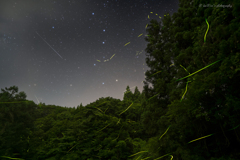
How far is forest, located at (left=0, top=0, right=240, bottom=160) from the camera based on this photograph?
540cm

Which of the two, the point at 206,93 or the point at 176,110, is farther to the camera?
the point at 176,110

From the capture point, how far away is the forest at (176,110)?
540 centimetres

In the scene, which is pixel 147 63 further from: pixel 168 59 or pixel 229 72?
pixel 229 72

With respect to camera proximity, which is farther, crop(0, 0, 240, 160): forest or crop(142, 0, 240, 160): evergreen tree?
crop(0, 0, 240, 160): forest

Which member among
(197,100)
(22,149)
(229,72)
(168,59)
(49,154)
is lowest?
(49,154)

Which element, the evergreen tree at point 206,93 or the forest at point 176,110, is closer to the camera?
the evergreen tree at point 206,93

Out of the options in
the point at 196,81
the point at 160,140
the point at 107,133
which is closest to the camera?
the point at 196,81

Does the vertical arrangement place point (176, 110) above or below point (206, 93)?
below

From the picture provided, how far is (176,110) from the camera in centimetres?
682

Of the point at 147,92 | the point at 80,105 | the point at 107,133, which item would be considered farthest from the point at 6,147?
the point at 147,92

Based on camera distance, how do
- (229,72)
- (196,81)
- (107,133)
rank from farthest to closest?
(107,133) < (196,81) < (229,72)

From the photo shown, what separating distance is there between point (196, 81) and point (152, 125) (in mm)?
6838

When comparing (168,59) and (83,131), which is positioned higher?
(168,59)

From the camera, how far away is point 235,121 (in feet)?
16.1
